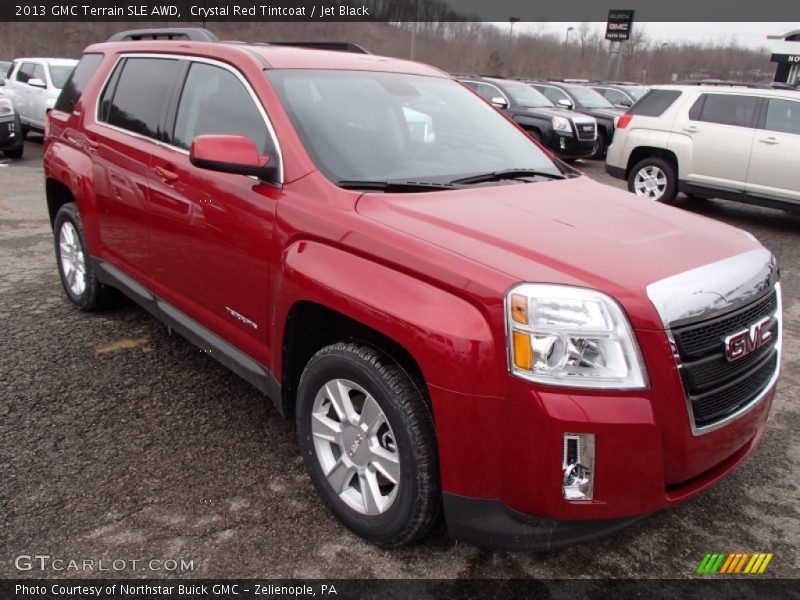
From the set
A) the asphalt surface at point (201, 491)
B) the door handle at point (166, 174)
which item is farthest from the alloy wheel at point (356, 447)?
the door handle at point (166, 174)

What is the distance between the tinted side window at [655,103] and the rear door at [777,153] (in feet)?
4.36

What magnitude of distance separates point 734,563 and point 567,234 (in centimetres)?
141

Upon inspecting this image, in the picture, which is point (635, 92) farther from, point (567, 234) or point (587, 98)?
point (567, 234)

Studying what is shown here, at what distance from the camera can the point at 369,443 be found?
2434 mm

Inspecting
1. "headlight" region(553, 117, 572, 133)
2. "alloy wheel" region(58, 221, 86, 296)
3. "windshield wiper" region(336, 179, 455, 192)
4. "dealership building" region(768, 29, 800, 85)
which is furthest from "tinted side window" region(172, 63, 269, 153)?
"dealership building" region(768, 29, 800, 85)

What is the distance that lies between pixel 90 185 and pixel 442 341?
311 cm

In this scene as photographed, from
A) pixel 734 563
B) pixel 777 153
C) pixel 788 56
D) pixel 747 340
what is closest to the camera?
pixel 747 340

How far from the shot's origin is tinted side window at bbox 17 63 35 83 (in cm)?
1359

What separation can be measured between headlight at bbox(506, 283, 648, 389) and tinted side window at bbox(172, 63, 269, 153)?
4.83ft

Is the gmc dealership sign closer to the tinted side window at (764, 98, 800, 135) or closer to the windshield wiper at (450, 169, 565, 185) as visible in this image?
the tinted side window at (764, 98, 800, 135)

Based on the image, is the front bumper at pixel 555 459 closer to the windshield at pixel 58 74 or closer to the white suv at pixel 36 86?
the white suv at pixel 36 86

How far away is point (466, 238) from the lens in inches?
87.5

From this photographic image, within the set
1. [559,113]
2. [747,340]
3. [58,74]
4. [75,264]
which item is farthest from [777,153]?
[58,74]

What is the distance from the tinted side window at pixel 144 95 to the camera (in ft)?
11.7
